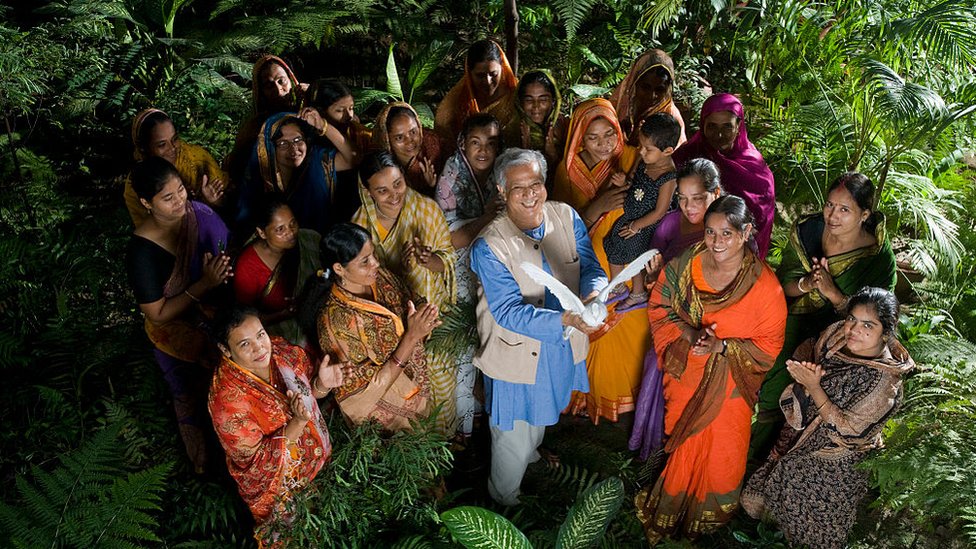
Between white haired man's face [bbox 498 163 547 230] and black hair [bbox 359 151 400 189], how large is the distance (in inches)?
22.4

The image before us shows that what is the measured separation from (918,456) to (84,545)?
11.5 ft

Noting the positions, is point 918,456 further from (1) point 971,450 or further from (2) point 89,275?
(2) point 89,275

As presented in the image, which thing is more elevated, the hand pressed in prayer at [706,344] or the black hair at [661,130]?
the black hair at [661,130]

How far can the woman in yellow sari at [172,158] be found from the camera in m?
4.04

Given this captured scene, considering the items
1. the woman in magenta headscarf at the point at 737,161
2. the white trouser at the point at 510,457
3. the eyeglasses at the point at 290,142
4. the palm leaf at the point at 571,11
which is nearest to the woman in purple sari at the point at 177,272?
the eyeglasses at the point at 290,142

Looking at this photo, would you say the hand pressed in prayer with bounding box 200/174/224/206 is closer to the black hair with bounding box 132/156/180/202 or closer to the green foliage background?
the black hair with bounding box 132/156/180/202

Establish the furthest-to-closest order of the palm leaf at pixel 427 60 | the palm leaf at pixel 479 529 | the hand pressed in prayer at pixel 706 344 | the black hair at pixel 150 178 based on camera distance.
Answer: the palm leaf at pixel 427 60 → the black hair at pixel 150 178 → the hand pressed in prayer at pixel 706 344 → the palm leaf at pixel 479 529

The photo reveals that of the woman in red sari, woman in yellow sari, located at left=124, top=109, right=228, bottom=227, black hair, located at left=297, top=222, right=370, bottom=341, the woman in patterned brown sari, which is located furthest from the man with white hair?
woman in yellow sari, located at left=124, top=109, right=228, bottom=227

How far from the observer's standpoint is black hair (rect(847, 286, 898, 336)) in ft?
9.27

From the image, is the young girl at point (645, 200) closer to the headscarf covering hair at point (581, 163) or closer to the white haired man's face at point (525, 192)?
the headscarf covering hair at point (581, 163)

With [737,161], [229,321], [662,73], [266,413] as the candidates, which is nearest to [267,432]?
[266,413]

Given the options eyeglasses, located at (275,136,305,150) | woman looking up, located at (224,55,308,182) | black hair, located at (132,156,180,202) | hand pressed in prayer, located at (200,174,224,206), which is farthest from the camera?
woman looking up, located at (224,55,308,182)

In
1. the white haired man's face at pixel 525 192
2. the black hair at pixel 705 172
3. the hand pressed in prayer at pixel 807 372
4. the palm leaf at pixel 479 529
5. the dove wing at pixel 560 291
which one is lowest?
the palm leaf at pixel 479 529

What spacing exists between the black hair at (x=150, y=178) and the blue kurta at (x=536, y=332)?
156cm
